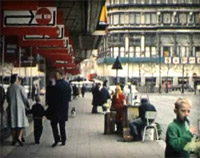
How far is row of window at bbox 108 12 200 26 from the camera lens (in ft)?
426

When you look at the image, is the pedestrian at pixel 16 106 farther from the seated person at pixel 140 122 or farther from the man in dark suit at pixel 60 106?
the seated person at pixel 140 122

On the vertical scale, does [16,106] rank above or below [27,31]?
below

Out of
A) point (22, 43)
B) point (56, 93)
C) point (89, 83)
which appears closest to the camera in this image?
point (56, 93)

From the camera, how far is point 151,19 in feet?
453

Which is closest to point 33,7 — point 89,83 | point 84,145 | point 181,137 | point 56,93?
point 56,93

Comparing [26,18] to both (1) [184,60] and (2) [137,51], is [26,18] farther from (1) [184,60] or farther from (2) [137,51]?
(2) [137,51]

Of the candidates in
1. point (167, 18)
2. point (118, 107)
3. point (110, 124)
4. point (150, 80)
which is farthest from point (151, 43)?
point (110, 124)

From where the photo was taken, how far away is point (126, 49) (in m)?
139

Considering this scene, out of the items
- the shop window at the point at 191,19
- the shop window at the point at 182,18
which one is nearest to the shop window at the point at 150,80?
the shop window at the point at 182,18

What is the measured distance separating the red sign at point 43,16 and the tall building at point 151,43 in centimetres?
11181

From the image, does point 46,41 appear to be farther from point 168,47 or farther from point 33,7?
point 168,47

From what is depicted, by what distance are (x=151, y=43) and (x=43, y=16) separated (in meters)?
122

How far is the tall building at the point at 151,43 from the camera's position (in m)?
132

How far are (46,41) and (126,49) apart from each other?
11818 centimetres
